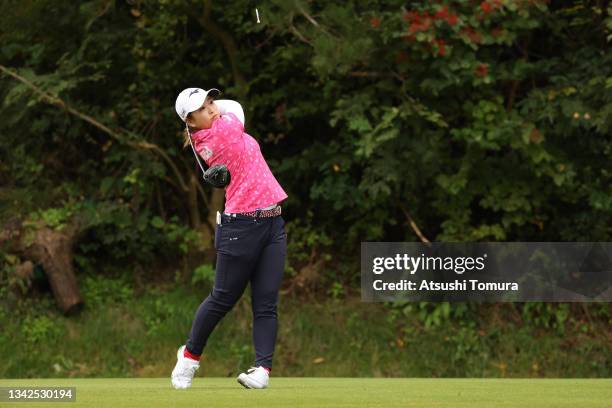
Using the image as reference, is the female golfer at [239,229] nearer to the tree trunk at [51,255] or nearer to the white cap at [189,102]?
the white cap at [189,102]

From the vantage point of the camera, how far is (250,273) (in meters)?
7.99

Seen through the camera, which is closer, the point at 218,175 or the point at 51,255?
the point at 218,175

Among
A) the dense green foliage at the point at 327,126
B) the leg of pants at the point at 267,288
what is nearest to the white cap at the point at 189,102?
the leg of pants at the point at 267,288

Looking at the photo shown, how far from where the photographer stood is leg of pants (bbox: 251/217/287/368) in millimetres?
7969

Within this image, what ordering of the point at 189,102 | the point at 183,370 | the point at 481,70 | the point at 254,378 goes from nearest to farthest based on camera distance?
the point at 189,102, the point at 254,378, the point at 183,370, the point at 481,70

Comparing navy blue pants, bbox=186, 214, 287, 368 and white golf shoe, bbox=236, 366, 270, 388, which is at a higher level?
navy blue pants, bbox=186, 214, 287, 368

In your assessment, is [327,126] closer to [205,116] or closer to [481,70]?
[481,70]

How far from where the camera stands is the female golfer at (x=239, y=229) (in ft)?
25.6

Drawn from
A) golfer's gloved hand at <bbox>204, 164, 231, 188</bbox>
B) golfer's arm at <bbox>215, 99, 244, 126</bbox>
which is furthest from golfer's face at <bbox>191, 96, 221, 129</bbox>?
golfer's gloved hand at <bbox>204, 164, 231, 188</bbox>

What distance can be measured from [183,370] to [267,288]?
2.54 ft

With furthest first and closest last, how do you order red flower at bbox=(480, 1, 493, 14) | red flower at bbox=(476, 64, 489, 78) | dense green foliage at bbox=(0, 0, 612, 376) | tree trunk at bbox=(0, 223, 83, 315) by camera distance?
tree trunk at bbox=(0, 223, 83, 315)
dense green foliage at bbox=(0, 0, 612, 376)
red flower at bbox=(476, 64, 489, 78)
red flower at bbox=(480, 1, 493, 14)

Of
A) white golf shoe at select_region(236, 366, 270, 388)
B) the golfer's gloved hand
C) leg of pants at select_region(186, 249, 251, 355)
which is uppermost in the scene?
the golfer's gloved hand

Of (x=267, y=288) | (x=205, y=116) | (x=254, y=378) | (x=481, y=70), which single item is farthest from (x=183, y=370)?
(x=481, y=70)

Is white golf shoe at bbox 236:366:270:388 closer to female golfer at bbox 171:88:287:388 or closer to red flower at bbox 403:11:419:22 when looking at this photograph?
female golfer at bbox 171:88:287:388
